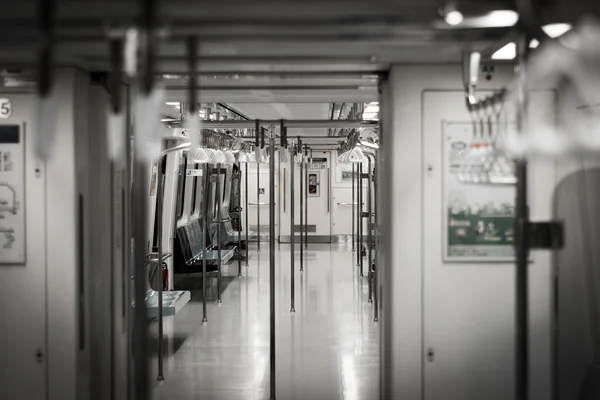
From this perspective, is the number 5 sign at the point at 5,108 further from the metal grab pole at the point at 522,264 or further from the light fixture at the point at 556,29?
the light fixture at the point at 556,29

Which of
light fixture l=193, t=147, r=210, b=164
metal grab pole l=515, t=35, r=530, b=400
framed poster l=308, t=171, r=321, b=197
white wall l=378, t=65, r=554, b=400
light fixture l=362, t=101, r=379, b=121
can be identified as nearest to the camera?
metal grab pole l=515, t=35, r=530, b=400

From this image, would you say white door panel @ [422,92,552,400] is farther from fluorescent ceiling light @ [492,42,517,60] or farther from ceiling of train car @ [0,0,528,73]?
ceiling of train car @ [0,0,528,73]

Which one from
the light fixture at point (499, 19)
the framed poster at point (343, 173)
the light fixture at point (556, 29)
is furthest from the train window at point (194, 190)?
the light fixture at point (499, 19)

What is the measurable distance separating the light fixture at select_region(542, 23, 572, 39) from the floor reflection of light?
111 inches

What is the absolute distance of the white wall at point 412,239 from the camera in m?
3.12

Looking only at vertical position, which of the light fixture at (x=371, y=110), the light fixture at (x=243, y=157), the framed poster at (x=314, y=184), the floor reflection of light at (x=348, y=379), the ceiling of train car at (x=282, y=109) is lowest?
the floor reflection of light at (x=348, y=379)

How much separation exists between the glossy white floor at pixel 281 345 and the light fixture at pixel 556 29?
279 cm

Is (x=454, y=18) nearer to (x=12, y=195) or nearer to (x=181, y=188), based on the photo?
(x=12, y=195)

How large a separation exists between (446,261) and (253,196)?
1224cm

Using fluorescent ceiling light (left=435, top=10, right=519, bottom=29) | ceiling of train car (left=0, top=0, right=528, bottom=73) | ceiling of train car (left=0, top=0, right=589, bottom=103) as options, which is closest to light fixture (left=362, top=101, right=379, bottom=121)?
ceiling of train car (left=0, top=0, right=589, bottom=103)

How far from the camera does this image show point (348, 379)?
461 cm

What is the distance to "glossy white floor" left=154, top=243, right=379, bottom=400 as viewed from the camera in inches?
175

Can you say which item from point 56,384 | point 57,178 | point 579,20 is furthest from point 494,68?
point 56,384

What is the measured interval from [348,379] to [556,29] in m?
3.12
